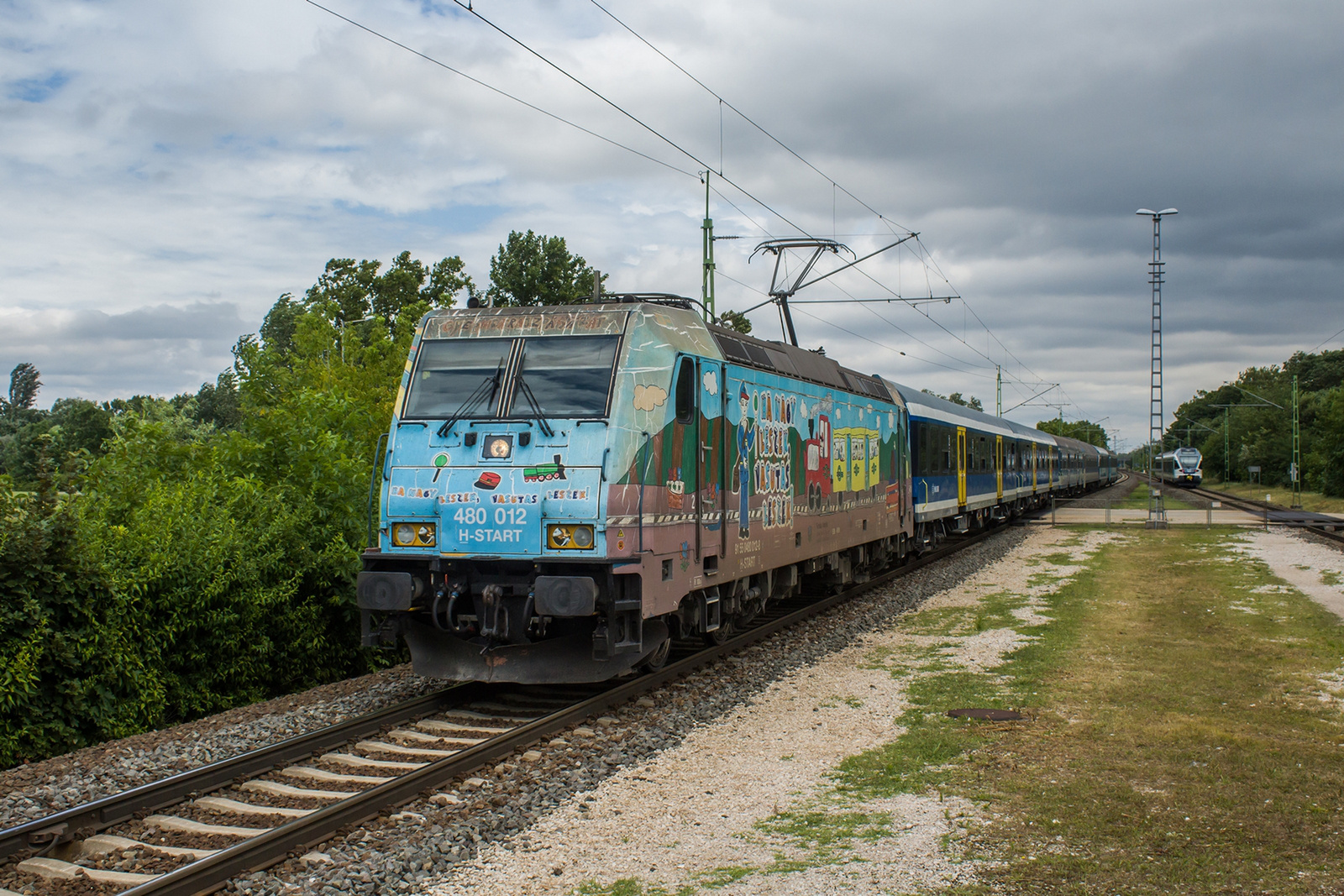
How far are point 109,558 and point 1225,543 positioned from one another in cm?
2560

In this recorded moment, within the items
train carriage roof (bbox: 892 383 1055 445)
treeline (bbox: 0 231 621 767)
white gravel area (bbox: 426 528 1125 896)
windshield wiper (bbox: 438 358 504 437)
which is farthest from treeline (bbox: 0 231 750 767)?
train carriage roof (bbox: 892 383 1055 445)

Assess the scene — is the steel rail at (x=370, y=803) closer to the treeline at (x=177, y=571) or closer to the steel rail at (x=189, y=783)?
the steel rail at (x=189, y=783)

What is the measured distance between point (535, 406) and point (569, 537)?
49.0 inches

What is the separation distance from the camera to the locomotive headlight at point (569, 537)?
8.37m

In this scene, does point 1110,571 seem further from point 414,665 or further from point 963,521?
point 414,665

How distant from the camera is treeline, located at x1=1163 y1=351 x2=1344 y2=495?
185ft

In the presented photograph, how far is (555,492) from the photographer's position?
8.48 metres

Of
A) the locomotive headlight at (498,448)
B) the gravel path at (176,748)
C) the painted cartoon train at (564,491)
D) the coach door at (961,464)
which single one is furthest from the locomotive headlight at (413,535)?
the coach door at (961,464)

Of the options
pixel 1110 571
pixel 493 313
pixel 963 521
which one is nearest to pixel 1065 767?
pixel 493 313

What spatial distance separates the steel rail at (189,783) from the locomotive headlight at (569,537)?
1902 millimetres

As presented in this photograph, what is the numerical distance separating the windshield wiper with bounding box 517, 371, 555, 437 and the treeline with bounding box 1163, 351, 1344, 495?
57.3m

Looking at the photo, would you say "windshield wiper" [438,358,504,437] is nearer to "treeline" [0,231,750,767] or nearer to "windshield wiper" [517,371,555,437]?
"windshield wiper" [517,371,555,437]

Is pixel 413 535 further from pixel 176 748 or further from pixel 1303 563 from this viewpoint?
pixel 1303 563

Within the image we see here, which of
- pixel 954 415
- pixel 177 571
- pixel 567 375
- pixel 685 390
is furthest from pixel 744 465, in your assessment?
pixel 954 415
